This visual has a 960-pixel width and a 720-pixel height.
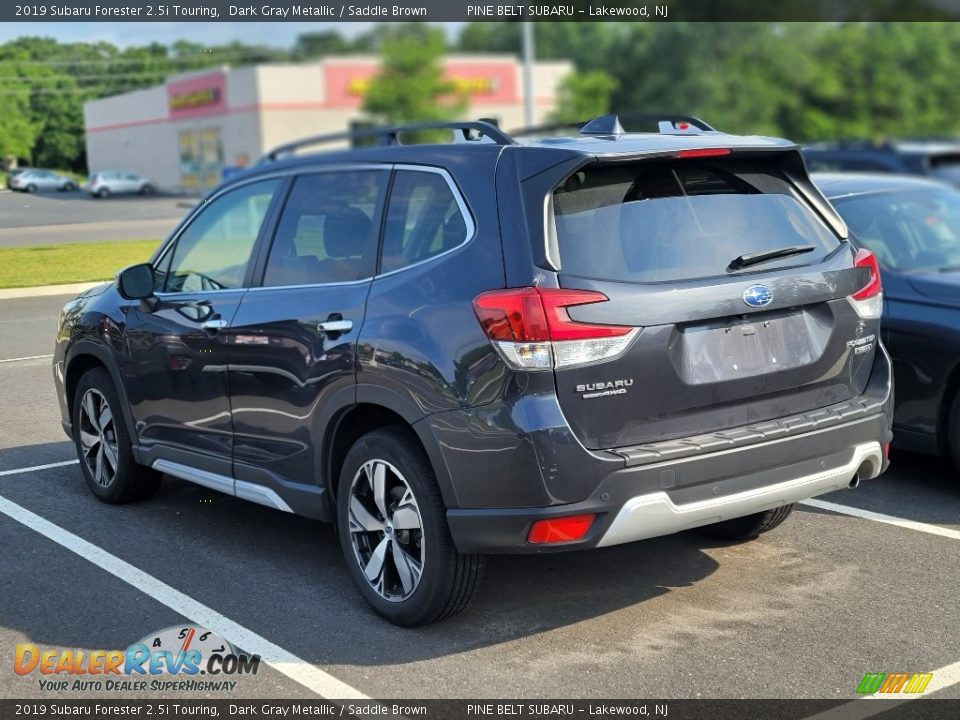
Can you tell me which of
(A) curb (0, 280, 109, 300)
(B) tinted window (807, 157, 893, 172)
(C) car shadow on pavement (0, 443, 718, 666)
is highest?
(B) tinted window (807, 157, 893, 172)

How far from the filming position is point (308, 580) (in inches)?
212

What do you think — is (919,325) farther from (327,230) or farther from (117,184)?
(117,184)

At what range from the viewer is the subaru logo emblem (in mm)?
4527

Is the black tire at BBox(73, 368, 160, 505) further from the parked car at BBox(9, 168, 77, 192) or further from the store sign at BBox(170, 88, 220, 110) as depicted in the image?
the store sign at BBox(170, 88, 220, 110)

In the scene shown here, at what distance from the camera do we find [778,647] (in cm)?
450

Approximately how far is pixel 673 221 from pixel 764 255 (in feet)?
1.35

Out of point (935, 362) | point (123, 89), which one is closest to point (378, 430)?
point (935, 362)

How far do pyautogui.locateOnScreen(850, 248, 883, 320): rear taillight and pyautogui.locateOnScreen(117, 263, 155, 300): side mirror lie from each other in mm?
3354

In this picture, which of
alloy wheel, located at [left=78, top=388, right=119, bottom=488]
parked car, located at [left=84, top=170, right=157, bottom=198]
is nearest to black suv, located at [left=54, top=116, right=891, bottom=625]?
alloy wheel, located at [left=78, top=388, right=119, bottom=488]

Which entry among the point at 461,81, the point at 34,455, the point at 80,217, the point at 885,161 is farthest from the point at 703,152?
the point at 461,81

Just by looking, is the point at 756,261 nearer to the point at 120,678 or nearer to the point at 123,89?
the point at 120,678

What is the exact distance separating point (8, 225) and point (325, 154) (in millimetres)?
3579

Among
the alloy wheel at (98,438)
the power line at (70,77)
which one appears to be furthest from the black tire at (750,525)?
the power line at (70,77)

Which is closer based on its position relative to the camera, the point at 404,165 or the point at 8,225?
the point at 404,165
